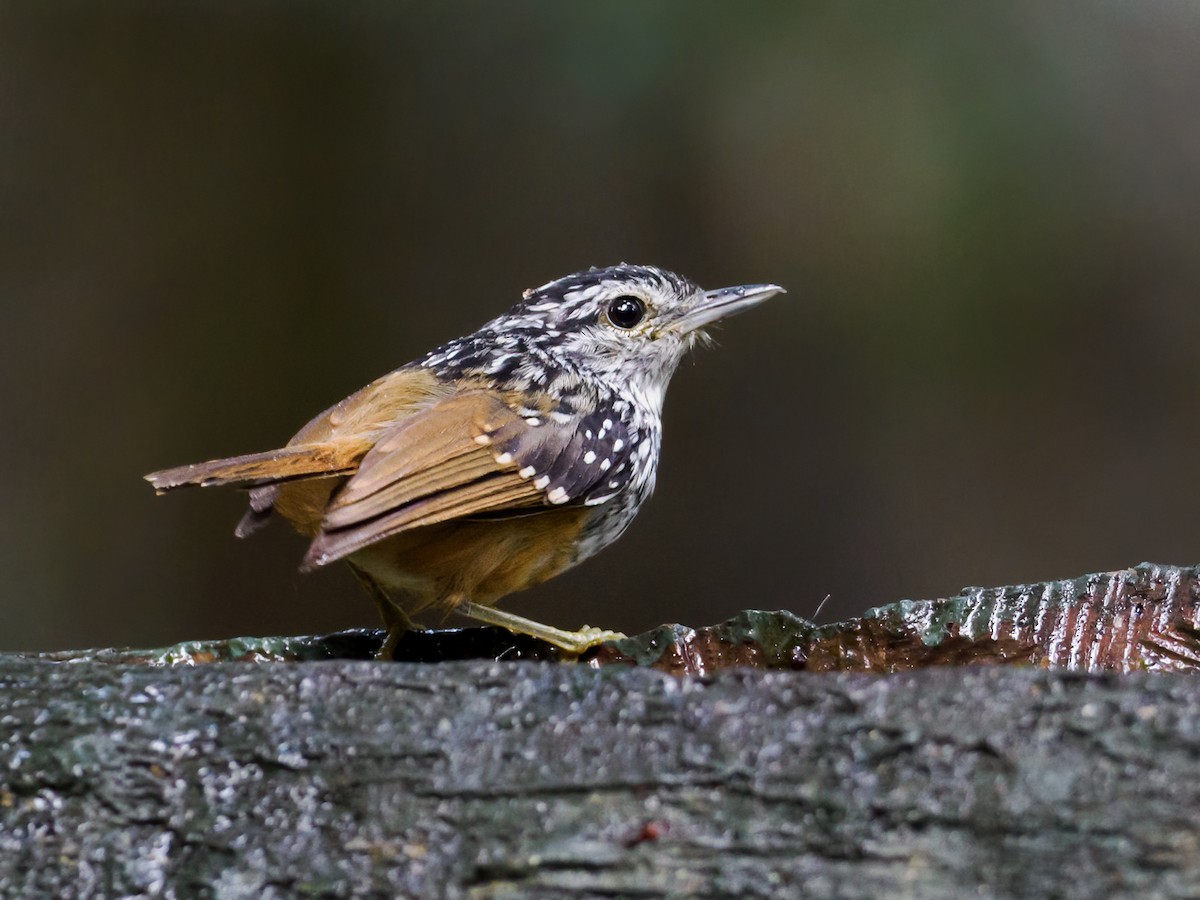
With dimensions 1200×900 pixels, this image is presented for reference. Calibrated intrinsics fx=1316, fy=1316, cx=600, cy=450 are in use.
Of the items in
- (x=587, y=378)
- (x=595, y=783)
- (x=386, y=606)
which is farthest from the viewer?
(x=587, y=378)

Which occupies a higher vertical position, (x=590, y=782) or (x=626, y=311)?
(x=626, y=311)

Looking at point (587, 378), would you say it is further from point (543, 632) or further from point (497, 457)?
point (543, 632)

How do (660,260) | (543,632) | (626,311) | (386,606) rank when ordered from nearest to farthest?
(543,632)
(386,606)
(626,311)
(660,260)

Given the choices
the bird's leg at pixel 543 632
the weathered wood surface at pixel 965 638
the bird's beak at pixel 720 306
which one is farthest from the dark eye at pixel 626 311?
the weathered wood surface at pixel 965 638

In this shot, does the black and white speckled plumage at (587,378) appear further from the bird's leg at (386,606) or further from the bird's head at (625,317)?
the bird's leg at (386,606)

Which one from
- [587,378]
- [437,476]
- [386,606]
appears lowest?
[386,606]

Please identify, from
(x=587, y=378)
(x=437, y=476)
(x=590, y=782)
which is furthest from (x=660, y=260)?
(x=590, y=782)
